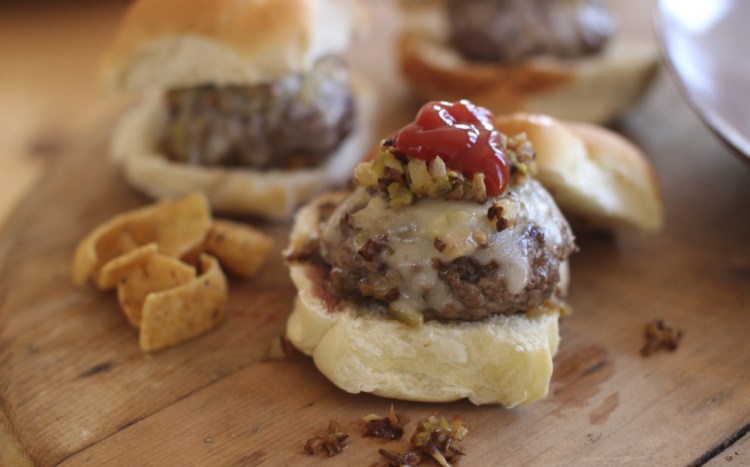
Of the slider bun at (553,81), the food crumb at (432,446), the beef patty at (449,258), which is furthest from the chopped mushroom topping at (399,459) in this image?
the slider bun at (553,81)

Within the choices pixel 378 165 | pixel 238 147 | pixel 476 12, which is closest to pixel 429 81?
pixel 476 12

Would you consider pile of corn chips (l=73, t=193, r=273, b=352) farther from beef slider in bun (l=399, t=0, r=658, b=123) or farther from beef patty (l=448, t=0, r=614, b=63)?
beef patty (l=448, t=0, r=614, b=63)

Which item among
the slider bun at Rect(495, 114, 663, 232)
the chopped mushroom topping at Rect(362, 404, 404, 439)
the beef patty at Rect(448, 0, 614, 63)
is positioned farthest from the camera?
the beef patty at Rect(448, 0, 614, 63)

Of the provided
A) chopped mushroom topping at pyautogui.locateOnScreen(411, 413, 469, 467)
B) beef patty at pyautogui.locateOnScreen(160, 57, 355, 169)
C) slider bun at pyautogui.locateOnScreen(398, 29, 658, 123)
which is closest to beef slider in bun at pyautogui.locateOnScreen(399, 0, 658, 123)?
slider bun at pyautogui.locateOnScreen(398, 29, 658, 123)

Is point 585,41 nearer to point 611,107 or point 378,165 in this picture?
point 611,107

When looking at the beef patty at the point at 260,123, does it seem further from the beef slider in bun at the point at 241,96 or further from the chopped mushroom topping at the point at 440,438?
the chopped mushroom topping at the point at 440,438

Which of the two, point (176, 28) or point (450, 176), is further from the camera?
point (176, 28)

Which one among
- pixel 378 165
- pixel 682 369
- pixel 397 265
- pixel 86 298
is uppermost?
pixel 378 165
